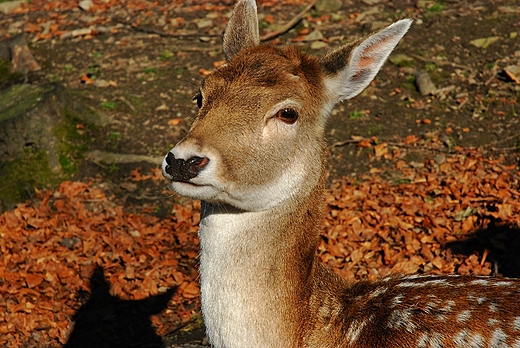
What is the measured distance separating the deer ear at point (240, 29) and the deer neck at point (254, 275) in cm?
134

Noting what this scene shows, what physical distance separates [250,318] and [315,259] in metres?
0.64

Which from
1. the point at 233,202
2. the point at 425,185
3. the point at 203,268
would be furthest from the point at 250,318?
the point at 425,185

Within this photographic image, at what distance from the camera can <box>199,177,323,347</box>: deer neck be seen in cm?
388

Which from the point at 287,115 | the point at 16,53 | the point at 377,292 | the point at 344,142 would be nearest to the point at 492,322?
the point at 377,292

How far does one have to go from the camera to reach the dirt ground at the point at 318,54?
28.3 feet

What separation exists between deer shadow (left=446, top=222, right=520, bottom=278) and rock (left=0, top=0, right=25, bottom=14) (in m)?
10.5

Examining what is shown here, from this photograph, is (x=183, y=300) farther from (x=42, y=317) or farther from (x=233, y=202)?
(x=233, y=202)

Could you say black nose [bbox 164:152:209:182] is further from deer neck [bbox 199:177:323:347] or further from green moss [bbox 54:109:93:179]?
green moss [bbox 54:109:93:179]

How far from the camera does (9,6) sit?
13859mm

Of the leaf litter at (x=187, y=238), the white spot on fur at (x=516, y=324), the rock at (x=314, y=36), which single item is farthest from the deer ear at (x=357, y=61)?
the rock at (x=314, y=36)

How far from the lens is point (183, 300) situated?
6816mm

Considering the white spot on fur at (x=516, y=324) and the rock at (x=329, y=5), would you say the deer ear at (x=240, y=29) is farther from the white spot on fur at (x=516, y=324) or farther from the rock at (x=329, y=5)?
the rock at (x=329, y=5)

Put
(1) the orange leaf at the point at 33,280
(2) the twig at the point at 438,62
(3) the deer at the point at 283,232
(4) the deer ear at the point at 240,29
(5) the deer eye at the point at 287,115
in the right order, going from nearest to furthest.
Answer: (3) the deer at the point at 283,232 < (5) the deer eye at the point at 287,115 < (4) the deer ear at the point at 240,29 < (1) the orange leaf at the point at 33,280 < (2) the twig at the point at 438,62

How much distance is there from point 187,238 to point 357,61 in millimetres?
3954
